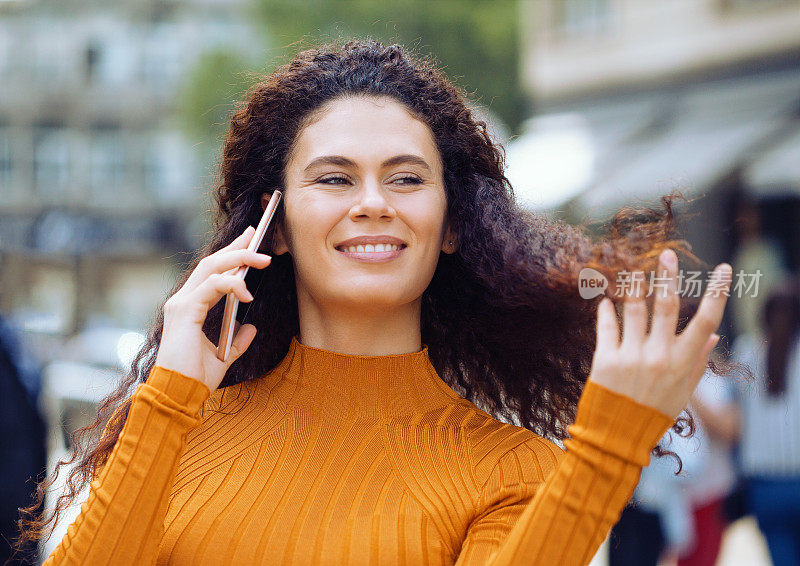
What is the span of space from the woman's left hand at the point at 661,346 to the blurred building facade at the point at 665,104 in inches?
242

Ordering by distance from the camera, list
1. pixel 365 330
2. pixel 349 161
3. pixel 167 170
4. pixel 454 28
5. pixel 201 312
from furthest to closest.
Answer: pixel 167 170, pixel 454 28, pixel 365 330, pixel 349 161, pixel 201 312

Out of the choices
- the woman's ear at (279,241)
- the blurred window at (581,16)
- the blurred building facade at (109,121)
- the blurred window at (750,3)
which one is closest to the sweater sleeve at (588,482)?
the woman's ear at (279,241)

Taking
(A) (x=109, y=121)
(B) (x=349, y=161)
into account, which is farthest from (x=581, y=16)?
(A) (x=109, y=121)

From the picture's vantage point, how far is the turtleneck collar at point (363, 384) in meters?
2.17

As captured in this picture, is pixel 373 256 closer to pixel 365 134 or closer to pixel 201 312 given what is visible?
pixel 365 134

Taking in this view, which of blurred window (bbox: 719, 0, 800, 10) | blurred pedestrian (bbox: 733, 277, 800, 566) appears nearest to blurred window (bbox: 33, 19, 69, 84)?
blurred window (bbox: 719, 0, 800, 10)

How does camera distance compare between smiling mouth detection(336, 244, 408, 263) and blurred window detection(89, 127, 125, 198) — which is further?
blurred window detection(89, 127, 125, 198)

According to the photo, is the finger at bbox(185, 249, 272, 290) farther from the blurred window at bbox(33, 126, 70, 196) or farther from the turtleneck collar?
the blurred window at bbox(33, 126, 70, 196)

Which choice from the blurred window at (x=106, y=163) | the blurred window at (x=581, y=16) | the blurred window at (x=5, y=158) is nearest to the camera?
the blurred window at (x=581, y=16)

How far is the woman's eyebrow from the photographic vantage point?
212cm

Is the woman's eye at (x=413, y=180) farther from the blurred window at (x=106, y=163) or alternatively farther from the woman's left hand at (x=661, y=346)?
the blurred window at (x=106, y=163)

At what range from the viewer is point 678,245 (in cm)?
164

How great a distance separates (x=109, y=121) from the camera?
29469 millimetres

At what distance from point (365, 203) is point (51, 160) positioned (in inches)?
1155
